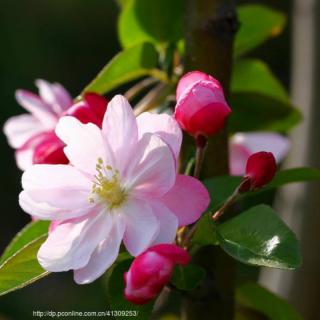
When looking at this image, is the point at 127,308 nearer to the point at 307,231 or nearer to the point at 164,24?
the point at 164,24

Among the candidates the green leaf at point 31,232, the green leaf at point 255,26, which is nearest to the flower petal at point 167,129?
the green leaf at point 31,232

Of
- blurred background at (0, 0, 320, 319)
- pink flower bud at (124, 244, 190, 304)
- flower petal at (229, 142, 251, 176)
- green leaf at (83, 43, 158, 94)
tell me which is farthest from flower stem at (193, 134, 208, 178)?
blurred background at (0, 0, 320, 319)

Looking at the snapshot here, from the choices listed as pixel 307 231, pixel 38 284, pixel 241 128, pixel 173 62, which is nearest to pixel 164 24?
pixel 173 62

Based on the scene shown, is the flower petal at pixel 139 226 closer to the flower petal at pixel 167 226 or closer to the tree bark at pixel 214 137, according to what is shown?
the flower petal at pixel 167 226

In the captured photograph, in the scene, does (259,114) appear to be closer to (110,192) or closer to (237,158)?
(237,158)

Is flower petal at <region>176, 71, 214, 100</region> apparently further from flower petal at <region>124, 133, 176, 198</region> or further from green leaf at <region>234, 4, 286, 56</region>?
green leaf at <region>234, 4, 286, 56</region>

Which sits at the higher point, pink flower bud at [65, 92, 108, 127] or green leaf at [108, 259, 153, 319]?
pink flower bud at [65, 92, 108, 127]
